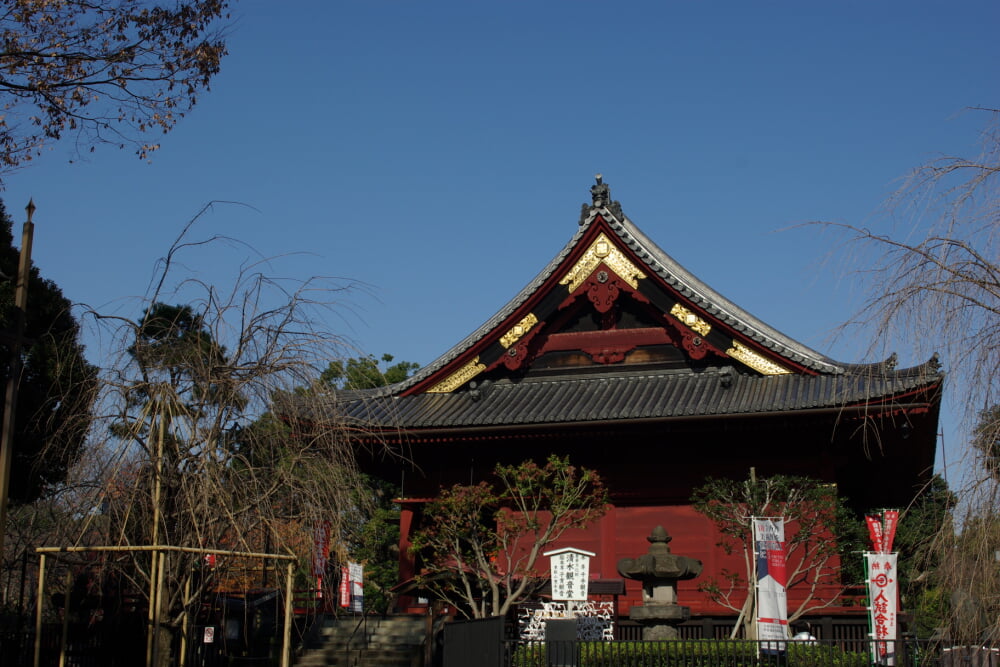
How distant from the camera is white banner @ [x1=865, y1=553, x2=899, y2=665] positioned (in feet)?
51.5

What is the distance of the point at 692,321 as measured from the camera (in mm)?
22250

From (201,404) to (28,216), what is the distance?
2.76 meters

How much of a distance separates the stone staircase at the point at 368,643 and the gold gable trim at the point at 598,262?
7999mm

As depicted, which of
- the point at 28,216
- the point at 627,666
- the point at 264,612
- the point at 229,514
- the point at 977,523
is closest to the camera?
the point at 977,523

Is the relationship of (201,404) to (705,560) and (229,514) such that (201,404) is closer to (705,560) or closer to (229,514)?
(229,514)

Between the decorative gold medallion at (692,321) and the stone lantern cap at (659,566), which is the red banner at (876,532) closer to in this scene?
the stone lantern cap at (659,566)

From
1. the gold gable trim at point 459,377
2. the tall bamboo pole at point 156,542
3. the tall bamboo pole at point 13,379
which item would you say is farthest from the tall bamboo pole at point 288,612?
the gold gable trim at point 459,377

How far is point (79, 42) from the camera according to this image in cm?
1269

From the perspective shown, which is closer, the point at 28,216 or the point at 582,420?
the point at 28,216

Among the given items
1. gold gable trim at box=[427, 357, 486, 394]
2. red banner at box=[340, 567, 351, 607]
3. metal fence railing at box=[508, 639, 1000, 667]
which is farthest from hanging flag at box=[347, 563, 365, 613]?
gold gable trim at box=[427, 357, 486, 394]

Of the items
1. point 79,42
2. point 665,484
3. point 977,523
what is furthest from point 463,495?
point 977,523

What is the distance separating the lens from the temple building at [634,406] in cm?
2031

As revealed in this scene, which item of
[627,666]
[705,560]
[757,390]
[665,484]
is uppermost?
[757,390]

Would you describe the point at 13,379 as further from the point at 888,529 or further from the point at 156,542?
the point at 888,529
